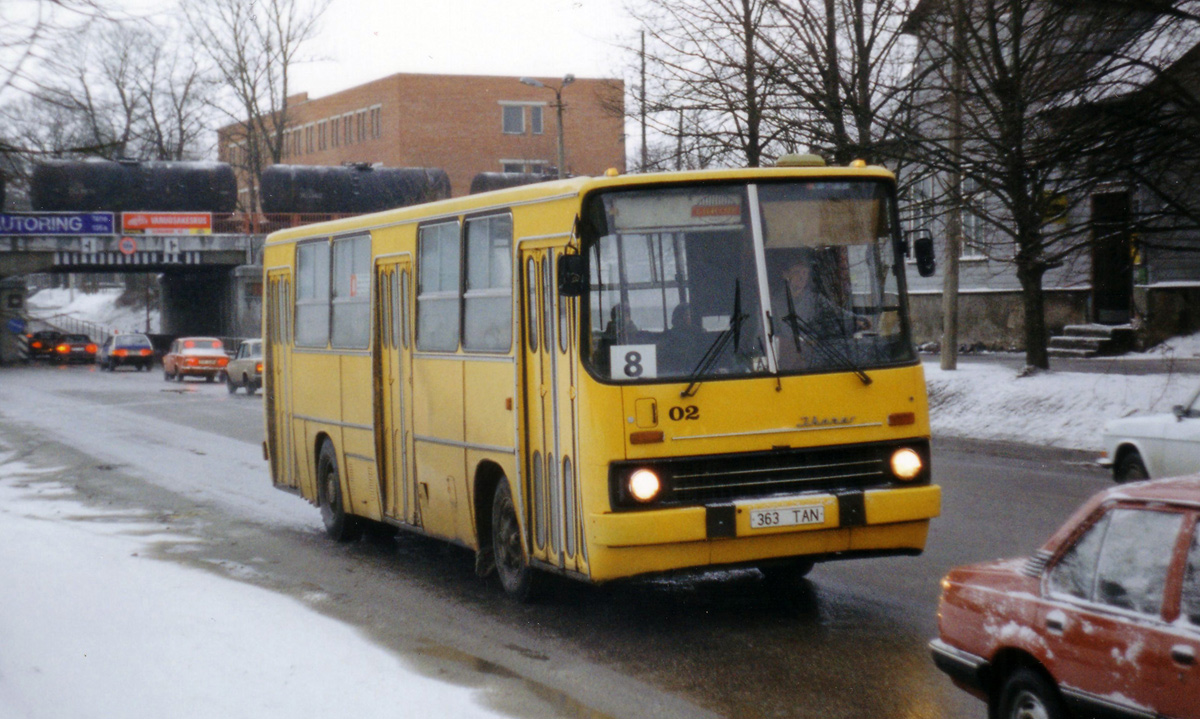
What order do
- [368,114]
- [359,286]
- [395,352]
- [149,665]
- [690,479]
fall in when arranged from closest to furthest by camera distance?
[149,665] < [690,479] < [395,352] < [359,286] < [368,114]

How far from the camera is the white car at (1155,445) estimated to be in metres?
13.0

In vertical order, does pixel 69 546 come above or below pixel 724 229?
below

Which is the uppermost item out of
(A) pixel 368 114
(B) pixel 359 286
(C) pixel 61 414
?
(A) pixel 368 114

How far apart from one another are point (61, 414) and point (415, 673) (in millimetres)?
27825

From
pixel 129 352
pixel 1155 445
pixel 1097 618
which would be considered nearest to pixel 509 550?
pixel 1097 618

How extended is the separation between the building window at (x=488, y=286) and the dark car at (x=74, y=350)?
6485 cm

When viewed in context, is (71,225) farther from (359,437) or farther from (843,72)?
(359,437)

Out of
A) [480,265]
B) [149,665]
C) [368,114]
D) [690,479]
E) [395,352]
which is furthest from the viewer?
[368,114]

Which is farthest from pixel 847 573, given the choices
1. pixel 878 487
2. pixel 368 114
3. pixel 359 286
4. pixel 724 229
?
pixel 368 114

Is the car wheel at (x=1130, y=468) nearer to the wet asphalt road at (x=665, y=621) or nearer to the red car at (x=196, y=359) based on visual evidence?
the wet asphalt road at (x=665, y=621)

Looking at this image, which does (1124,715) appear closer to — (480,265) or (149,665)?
(149,665)

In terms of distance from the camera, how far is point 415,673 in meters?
7.85

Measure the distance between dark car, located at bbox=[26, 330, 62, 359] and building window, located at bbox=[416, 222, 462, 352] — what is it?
63.7 metres

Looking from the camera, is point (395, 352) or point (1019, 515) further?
point (1019, 515)
